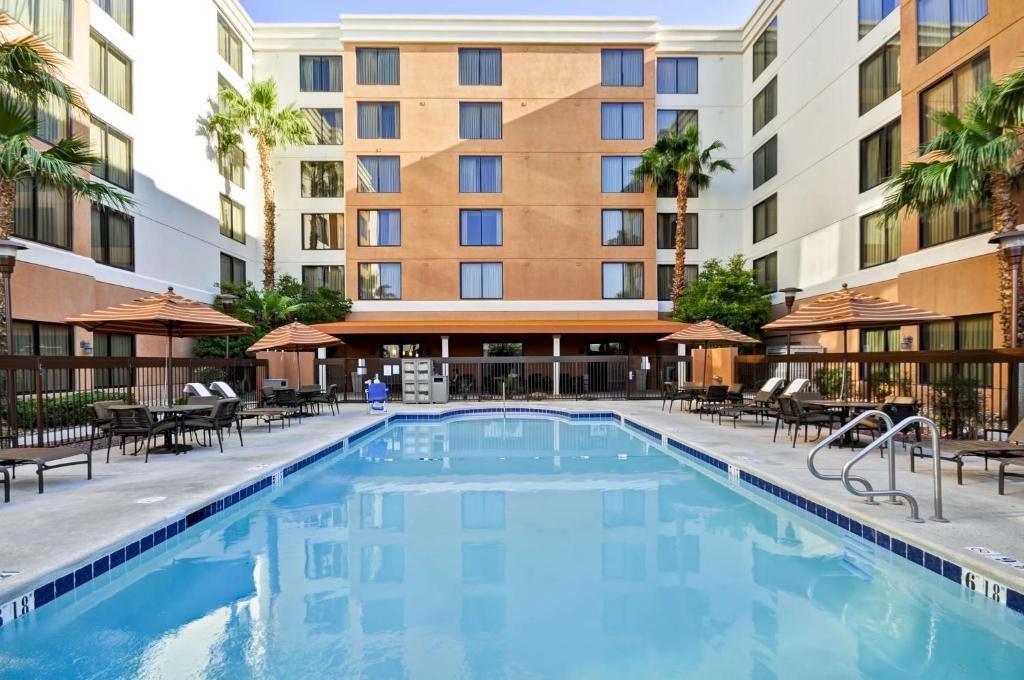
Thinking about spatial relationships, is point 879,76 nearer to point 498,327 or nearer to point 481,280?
point 498,327

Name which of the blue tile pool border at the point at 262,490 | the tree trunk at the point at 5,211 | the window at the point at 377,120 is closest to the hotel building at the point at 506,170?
the window at the point at 377,120

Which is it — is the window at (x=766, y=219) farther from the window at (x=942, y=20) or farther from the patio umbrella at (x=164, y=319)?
the patio umbrella at (x=164, y=319)

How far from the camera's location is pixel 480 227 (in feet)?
84.3

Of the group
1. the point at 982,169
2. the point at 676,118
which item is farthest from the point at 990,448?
the point at 676,118

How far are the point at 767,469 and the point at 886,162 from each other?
14483mm

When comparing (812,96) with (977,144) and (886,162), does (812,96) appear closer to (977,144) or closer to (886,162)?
(886,162)

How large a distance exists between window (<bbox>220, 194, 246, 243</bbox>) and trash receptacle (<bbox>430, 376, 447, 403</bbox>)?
11.5m

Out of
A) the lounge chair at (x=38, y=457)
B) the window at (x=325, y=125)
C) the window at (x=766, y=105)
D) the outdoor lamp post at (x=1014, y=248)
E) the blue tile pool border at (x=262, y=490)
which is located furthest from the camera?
the window at (x=325, y=125)

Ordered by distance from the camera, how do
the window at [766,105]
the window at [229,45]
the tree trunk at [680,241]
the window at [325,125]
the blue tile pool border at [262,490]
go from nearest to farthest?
the blue tile pool border at [262,490] < the window at [229,45] < the window at [766,105] < the tree trunk at [680,241] < the window at [325,125]

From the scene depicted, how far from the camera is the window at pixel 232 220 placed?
23797 mm

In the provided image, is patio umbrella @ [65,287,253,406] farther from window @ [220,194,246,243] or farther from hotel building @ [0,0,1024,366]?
window @ [220,194,246,243]

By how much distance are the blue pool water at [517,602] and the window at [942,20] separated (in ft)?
45.9

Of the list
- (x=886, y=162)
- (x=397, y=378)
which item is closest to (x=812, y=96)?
(x=886, y=162)

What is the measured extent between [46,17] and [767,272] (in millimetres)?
25332
